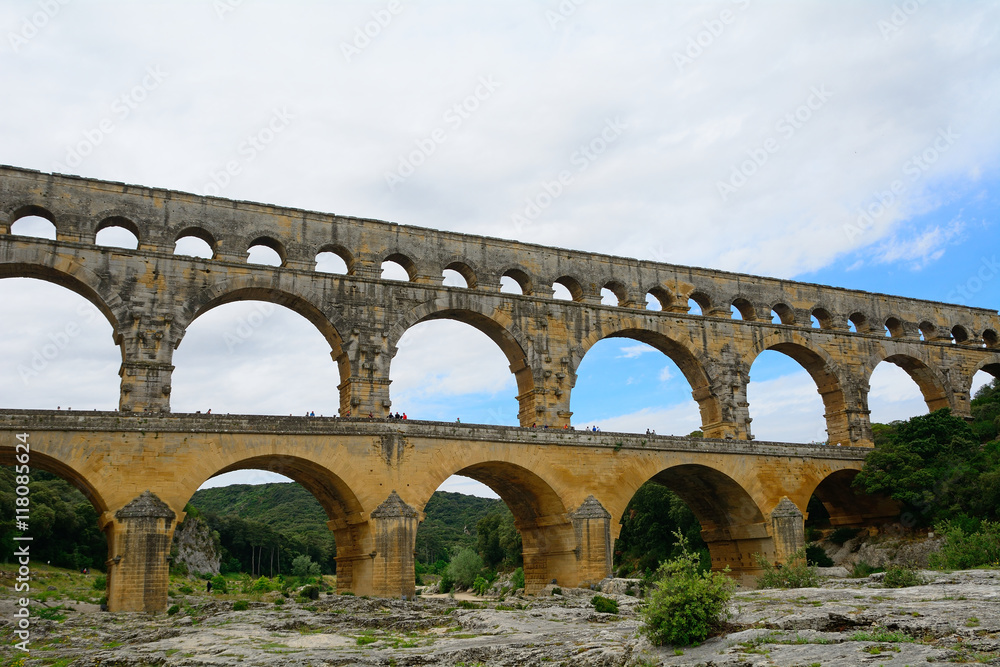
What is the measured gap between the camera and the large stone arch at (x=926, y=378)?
130ft

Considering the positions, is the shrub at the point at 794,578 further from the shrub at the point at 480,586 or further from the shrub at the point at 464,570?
the shrub at the point at 464,570

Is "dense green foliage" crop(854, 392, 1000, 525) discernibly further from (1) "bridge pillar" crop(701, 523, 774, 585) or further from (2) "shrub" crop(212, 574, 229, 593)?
(2) "shrub" crop(212, 574, 229, 593)

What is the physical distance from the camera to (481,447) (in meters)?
27.4

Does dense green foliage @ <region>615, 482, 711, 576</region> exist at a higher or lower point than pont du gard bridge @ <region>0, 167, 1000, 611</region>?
lower

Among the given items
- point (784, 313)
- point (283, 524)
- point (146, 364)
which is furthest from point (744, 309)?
point (283, 524)

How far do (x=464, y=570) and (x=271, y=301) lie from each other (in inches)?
1288

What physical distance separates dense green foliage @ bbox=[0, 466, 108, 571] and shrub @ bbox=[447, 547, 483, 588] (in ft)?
73.0


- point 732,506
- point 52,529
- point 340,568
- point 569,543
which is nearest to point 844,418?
point 732,506

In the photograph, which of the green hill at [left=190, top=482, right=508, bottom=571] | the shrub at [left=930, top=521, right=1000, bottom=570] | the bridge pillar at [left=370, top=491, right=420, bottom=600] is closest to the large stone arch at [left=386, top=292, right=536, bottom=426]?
the bridge pillar at [left=370, top=491, right=420, bottom=600]

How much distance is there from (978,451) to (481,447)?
2086 cm

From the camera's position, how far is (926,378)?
134ft

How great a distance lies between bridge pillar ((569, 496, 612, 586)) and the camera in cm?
2744

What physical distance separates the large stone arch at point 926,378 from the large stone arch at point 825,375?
3.09m

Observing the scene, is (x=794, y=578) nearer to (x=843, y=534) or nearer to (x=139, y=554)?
(x=843, y=534)
